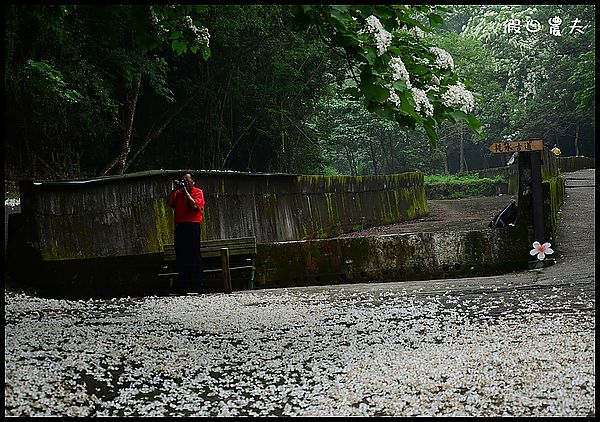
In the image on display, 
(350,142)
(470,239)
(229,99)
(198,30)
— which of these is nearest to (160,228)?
(470,239)

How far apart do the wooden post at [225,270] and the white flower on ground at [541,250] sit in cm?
373

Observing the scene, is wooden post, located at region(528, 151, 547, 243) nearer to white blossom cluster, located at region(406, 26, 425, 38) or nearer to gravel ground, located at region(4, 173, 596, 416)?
gravel ground, located at region(4, 173, 596, 416)

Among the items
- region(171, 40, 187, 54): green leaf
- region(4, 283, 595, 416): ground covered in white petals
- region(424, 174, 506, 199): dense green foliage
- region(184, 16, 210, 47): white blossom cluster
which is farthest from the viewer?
region(424, 174, 506, 199): dense green foliage

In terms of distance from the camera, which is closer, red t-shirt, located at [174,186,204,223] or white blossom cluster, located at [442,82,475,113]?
white blossom cluster, located at [442,82,475,113]

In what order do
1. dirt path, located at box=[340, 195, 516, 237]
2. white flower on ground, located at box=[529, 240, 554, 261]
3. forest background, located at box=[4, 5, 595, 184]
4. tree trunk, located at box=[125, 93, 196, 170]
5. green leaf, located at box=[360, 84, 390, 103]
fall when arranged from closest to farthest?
green leaf, located at box=[360, 84, 390, 103], white flower on ground, located at box=[529, 240, 554, 261], forest background, located at box=[4, 5, 595, 184], dirt path, located at box=[340, 195, 516, 237], tree trunk, located at box=[125, 93, 196, 170]

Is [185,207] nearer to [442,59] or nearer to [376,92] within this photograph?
[442,59]

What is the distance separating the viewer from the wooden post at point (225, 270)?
9.78 meters

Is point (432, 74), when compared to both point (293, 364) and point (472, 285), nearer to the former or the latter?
point (293, 364)

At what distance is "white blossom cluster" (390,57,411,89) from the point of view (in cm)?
486

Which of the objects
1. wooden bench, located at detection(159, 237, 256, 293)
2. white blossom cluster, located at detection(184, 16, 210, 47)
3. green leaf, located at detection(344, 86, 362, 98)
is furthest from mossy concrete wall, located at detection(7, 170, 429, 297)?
green leaf, located at detection(344, 86, 362, 98)

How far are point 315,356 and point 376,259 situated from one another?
17.6 feet

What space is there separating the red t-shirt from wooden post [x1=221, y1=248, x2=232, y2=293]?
62 cm

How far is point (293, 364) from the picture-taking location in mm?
4793

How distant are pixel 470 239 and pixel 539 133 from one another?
37181mm
